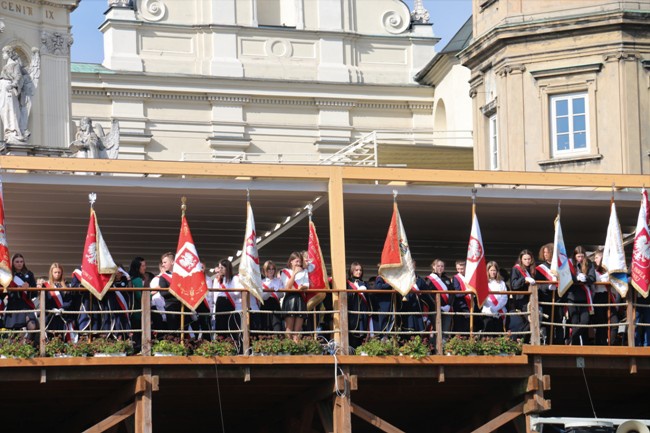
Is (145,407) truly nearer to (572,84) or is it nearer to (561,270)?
(561,270)

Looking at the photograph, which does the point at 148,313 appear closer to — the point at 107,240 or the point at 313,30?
the point at 107,240

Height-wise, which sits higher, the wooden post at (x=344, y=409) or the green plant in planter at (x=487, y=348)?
the green plant in planter at (x=487, y=348)

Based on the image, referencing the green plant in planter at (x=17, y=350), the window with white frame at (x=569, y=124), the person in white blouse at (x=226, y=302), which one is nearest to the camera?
the green plant in planter at (x=17, y=350)

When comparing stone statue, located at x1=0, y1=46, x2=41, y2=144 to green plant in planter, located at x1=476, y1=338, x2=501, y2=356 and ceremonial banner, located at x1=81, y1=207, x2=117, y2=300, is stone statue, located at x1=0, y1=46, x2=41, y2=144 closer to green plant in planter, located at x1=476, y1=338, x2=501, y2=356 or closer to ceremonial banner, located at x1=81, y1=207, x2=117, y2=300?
ceremonial banner, located at x1=81, y1=207, x2=117, y2=300

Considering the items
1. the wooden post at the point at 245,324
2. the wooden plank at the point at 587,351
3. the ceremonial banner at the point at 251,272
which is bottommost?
the wooden plank at the point at 587,351

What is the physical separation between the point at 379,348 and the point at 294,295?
5.32 feet

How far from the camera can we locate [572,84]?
48.1 meters

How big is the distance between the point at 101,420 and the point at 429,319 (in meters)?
5.70

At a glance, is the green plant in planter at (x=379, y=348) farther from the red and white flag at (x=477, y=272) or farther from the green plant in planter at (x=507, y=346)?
the green plant in planter at (x=507, y=346)

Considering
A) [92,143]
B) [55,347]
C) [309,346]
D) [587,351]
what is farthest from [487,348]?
[92,143]

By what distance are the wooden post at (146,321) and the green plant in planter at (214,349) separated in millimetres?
776

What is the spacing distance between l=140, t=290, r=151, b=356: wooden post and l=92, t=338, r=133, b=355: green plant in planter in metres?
0.26

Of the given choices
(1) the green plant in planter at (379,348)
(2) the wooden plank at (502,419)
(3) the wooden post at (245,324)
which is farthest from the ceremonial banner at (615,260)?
(3) the wooden post at (245,324)

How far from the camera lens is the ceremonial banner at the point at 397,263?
3294 centimetres
